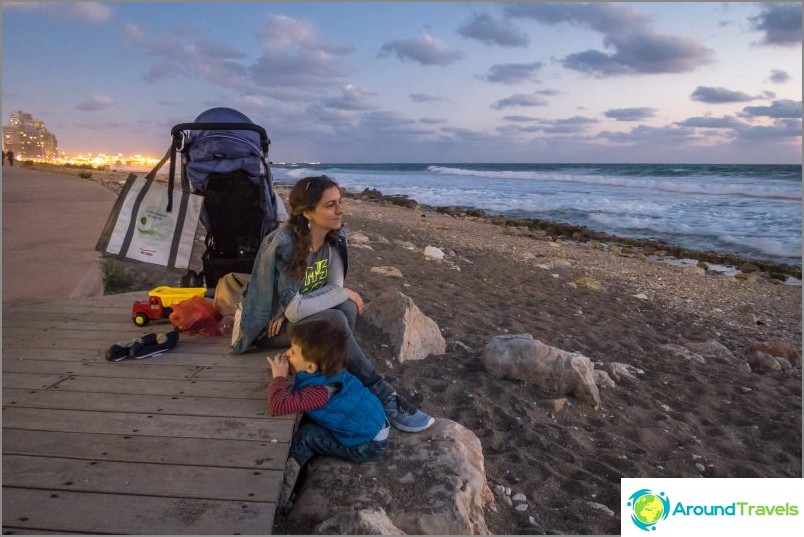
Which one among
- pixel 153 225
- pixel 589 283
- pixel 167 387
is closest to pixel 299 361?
pixel 167 387

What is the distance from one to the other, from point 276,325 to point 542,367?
7.30ft

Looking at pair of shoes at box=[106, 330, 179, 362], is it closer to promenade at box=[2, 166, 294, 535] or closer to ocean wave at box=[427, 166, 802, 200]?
promenade at box=[2, 166, 294, 535]

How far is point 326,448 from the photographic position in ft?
10.2

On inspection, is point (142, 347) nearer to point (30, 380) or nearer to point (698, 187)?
point (30, 380)

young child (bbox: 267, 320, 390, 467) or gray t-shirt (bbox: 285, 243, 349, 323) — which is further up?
gray t-shirt (bbox: 285, 243, 349, 323)

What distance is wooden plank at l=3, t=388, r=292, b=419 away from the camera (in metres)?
3.24

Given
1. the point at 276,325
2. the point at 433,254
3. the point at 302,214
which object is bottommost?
the point at 433,254

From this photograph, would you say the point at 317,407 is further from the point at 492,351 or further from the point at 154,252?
the point at 154,252

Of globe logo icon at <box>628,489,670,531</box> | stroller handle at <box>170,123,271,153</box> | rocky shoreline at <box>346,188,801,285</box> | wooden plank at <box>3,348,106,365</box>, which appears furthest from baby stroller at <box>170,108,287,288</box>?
rocky shoreline at <box>346,188,801,285</box>

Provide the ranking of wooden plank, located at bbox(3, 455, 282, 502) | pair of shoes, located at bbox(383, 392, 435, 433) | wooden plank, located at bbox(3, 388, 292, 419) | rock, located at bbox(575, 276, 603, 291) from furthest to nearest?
1. rock, located at bbox(575, 276, 603, 291)
2. pair of shoes, located at bbox(383, 392, 435, 433)
3. wooden plank, located at bbox(3, 388, 292, 419)
4. wooden plank, located at bbox(3, 455, 282, 502)

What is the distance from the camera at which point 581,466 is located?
3832mm

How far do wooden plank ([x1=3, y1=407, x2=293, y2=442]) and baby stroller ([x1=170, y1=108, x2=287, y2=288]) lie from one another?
248 centimetres

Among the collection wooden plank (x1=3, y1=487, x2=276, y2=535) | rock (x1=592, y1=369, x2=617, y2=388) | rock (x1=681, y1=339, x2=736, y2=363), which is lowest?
rock (x1=681, y1=339, x2=736, y2=363)

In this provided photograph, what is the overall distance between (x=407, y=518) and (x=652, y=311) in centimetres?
628
